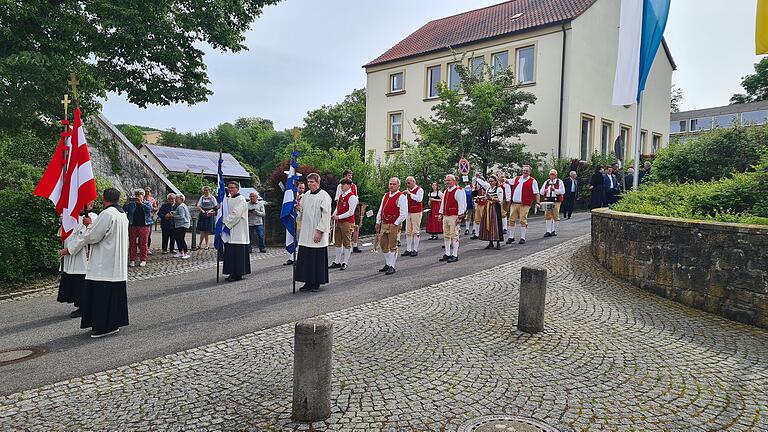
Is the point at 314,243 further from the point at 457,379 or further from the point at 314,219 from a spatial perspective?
the point at 457,379

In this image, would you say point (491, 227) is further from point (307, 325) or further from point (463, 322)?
point (307, 325)

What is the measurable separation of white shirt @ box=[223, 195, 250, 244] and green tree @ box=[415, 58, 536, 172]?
13059mm

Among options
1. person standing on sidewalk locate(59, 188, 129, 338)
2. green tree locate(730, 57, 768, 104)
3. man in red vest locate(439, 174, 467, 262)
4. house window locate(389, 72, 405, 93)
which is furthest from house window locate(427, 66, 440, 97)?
green tree locate(730, 57, 768, 104)

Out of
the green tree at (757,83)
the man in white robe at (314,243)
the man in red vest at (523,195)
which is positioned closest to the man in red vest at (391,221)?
the man in white robe at (314,243)

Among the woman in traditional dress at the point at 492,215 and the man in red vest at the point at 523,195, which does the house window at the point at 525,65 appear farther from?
the woman in traditional dress at the point at 492,215

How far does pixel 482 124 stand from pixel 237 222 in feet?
47.2

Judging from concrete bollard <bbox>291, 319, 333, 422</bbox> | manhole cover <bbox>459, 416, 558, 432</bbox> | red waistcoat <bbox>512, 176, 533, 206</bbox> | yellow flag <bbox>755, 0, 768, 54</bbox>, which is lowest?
manhole cover <bbox>459, 416, 558, 432</bbox>

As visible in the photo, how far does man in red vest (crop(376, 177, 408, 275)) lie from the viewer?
35.7 ft

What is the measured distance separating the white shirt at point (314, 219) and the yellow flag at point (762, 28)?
7.37 m

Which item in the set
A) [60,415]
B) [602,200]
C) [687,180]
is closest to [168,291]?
[60,415]

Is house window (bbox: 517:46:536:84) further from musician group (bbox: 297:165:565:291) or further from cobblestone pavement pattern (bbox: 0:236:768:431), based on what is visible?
cobblestone pavement pattern (bbox: 0:236:768:431)

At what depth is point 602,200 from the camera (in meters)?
18.3

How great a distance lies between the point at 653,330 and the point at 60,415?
671 cm

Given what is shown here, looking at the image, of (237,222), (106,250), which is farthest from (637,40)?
(106,250)
